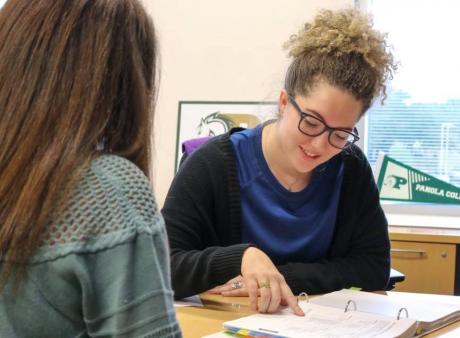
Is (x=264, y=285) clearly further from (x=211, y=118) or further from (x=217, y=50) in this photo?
(x=217, y=50)

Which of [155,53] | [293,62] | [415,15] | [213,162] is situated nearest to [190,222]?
[213,162]

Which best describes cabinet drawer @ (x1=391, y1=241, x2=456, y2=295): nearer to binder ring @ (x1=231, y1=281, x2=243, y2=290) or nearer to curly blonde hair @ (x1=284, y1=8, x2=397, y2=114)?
curly blonde hair @ (x1=284, y1=8, x2=397, y2=114)

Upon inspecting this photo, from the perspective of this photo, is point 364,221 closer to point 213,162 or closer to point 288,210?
point 288,210

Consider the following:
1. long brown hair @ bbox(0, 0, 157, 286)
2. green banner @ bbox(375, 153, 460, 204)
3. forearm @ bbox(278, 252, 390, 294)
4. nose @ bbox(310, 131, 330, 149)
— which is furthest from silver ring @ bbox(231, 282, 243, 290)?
green banner @ bbox(375, 153, 460, 204)

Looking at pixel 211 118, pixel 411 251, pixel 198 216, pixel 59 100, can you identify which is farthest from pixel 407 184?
pixel 59 100

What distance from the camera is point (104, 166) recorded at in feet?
2.11

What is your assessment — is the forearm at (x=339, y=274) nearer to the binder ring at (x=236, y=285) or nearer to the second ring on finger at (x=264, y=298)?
the binder ring at (x=236, y=285)

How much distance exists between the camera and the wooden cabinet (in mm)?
2338

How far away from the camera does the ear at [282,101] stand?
1568 millimetres

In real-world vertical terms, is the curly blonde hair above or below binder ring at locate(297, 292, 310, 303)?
above

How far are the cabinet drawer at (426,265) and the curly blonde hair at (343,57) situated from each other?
3.24ft

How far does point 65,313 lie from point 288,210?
1021 mm

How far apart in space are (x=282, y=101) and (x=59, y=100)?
38.9 inches

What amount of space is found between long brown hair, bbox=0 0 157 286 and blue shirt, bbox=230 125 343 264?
85 cm
